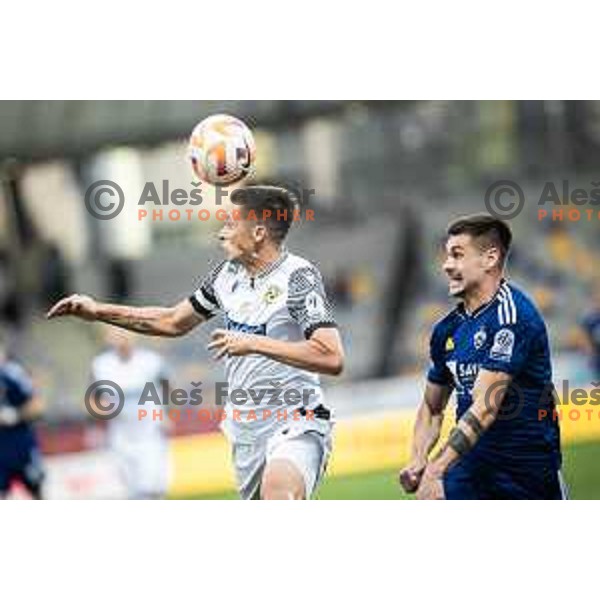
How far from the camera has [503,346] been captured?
21.4 feet

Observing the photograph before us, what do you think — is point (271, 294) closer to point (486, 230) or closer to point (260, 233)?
point (260, 233)

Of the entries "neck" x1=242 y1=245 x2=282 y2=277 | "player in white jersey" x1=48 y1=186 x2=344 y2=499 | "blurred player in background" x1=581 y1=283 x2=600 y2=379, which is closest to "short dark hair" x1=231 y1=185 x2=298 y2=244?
"player in white jersey" x1=48 y1=186 x2=344 y2=499

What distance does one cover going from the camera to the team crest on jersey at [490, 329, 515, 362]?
6.52 m

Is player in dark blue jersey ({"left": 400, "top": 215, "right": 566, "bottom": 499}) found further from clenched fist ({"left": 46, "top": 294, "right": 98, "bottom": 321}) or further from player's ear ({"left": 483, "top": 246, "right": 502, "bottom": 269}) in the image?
clenched fist ({"left": 46, "top": 294, "right": 98, "bottom": 321})

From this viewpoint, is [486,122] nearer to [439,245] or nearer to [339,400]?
[439,245]

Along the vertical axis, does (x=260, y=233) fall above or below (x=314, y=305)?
above

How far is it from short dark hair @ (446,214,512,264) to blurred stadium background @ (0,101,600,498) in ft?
0.33

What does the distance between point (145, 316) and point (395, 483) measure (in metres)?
1.34

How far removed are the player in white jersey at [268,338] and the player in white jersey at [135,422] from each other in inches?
13.2

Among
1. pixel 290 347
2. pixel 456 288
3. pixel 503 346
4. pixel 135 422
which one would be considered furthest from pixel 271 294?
pixel 135 422

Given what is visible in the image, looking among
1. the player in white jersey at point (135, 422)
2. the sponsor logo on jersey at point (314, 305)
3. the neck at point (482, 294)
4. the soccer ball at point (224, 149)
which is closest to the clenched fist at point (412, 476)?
the neck at point (482, 294)

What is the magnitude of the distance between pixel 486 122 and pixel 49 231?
212 cm

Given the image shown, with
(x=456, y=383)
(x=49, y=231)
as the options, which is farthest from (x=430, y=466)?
(x=49, y=231)

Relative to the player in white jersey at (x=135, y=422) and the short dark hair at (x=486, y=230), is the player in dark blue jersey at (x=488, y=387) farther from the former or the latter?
the player in white jersey at (x=135, y=422)
